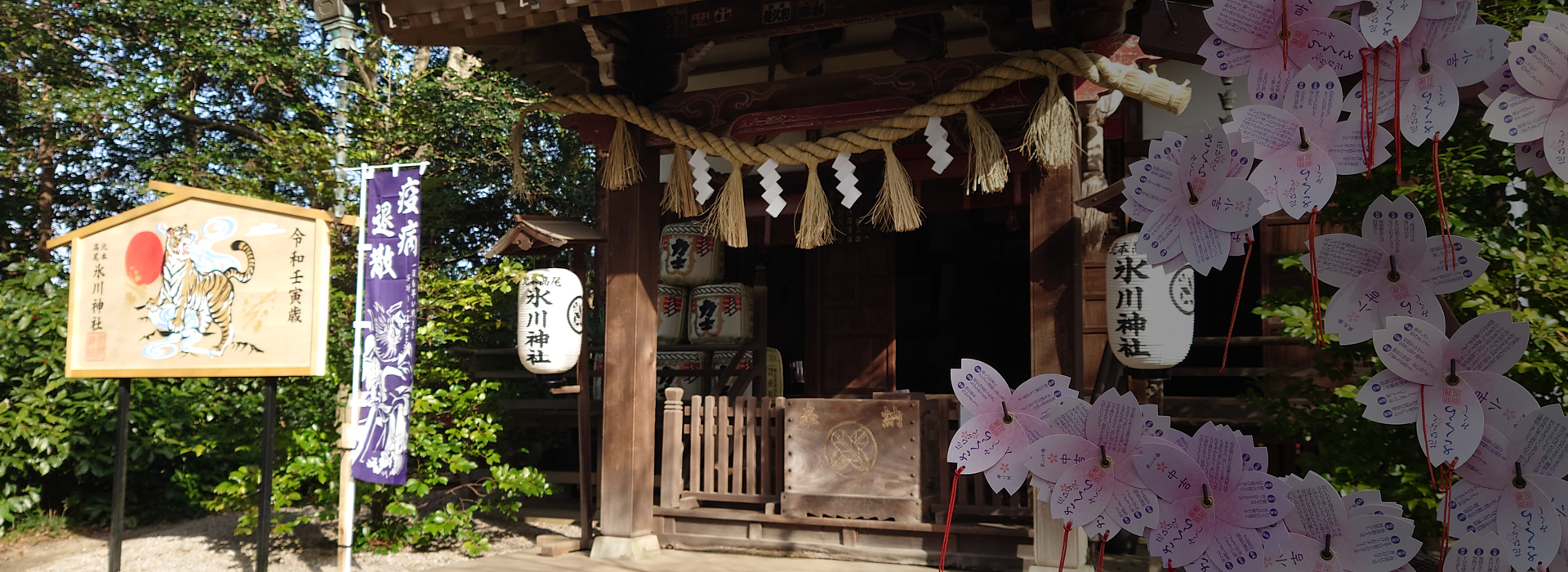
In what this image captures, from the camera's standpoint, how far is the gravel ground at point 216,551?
669 cm

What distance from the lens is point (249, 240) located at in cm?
575

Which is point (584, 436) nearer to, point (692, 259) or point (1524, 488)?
point (692, 259)

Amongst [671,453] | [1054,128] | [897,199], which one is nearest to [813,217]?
[897,199]

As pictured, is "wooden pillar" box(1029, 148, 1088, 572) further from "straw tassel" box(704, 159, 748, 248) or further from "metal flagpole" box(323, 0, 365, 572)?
"metal flagpole" box(323, 0, 365, 572)

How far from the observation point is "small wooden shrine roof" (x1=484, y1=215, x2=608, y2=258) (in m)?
6.73

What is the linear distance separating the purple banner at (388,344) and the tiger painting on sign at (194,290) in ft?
2.42

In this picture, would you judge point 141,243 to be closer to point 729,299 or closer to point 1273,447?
point 729,299

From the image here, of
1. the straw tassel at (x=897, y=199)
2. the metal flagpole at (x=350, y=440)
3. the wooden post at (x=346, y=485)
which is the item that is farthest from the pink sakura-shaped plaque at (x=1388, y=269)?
the wooden post at (x=346, y=485)

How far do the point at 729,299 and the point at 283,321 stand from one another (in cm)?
419

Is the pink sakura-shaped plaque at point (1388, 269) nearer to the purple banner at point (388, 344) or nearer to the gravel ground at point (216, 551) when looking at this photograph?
the purple banner at point (388, 344)

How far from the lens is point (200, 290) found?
5.87 m

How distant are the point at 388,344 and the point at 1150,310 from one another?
14.3 feet

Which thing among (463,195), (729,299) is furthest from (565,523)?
(463,195)

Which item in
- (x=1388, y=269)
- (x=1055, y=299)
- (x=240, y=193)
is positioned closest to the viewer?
(x=1388, y=269)
